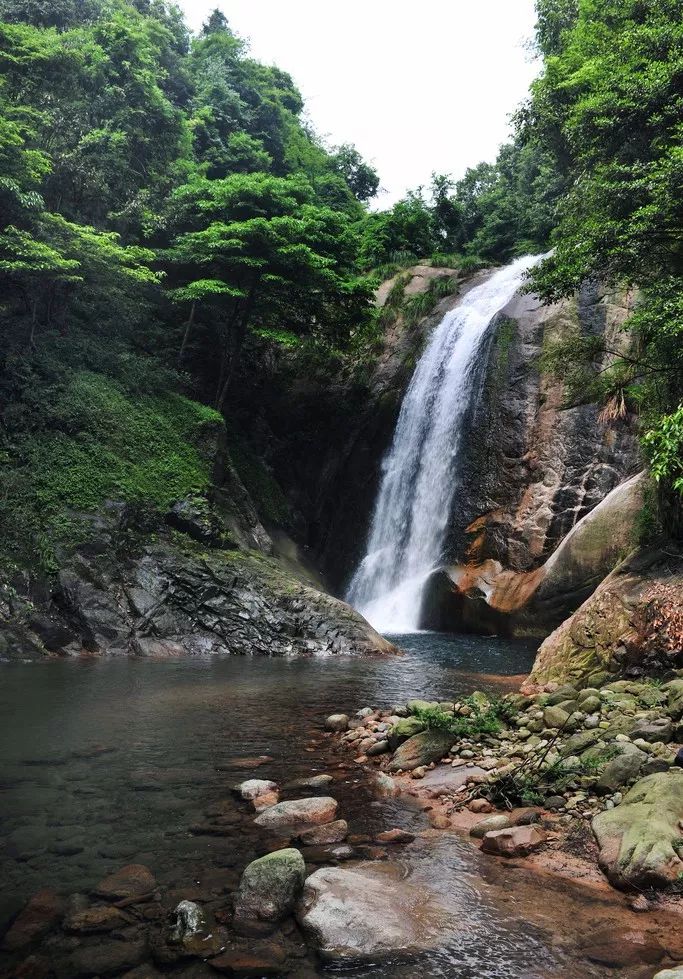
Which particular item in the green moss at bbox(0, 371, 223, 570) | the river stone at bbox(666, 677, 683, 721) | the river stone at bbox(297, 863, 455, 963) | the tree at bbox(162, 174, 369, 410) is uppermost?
the tree at bbox(162, 174, 369, 410)

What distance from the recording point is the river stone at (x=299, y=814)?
4.53 meters

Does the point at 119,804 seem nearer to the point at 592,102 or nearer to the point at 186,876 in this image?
the point at 186,876

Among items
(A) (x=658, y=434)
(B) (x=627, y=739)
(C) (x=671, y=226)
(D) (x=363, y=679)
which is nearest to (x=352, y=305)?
(C) (x=671, y=226)

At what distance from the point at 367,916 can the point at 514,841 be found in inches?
53.7

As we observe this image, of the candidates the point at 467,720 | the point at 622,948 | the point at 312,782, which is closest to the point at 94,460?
the point at 467,720

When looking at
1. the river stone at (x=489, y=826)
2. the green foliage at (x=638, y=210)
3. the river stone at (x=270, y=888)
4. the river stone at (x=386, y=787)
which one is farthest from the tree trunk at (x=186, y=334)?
the river stone at (x=270, y=888)

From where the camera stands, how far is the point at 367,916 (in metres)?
3.26

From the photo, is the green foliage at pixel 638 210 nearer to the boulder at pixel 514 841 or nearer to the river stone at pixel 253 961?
the boulder at pixel 514 841

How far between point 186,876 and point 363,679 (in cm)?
679

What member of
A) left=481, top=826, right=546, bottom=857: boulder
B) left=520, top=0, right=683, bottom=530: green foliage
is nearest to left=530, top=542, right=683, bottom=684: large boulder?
left=520, top=0, right=683, bottom=530: green foliage

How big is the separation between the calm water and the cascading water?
341 inches

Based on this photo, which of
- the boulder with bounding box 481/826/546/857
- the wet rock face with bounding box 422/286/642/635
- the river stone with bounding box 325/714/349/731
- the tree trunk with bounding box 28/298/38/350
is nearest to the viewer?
the boulder with bounding box 481/826/546/857

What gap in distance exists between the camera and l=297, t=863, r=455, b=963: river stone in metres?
3.07

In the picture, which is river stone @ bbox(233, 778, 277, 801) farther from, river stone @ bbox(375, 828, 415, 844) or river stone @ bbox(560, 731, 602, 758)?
river stone @ bbox(560, 731, 602, 758)
